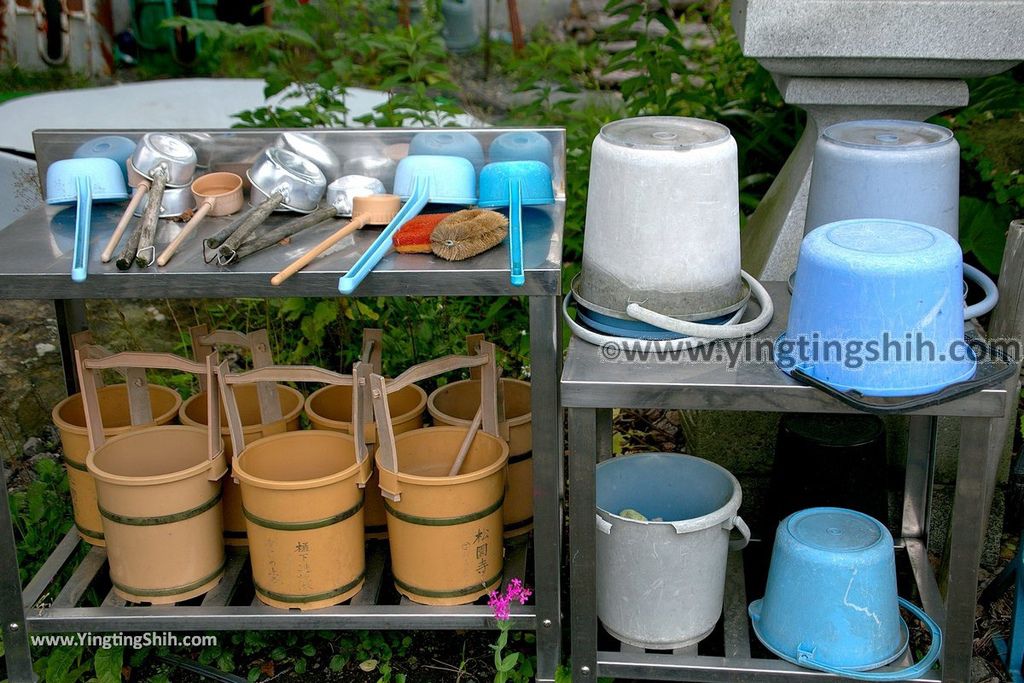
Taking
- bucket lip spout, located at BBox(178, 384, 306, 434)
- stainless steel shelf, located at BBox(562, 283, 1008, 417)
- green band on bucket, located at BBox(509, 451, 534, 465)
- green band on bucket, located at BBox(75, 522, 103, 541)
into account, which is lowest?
green band on bucket, located at BBox(75, 522, 103, 541)

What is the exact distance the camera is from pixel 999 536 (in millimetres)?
3076

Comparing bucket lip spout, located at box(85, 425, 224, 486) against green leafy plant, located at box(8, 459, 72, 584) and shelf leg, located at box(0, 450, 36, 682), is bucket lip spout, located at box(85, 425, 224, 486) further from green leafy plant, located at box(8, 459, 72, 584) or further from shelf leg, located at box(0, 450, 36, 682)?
green leafy plant, located at box(8, 459, 72, 584)

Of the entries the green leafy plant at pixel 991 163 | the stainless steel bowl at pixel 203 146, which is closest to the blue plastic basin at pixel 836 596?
the green leafy plant at pixel 991 163

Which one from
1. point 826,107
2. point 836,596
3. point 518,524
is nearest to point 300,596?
point 518,524

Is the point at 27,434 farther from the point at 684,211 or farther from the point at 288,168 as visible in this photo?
the point at 684,211

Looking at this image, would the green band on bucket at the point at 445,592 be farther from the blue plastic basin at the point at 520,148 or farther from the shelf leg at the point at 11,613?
the blue plastic basin at the point at 520,148

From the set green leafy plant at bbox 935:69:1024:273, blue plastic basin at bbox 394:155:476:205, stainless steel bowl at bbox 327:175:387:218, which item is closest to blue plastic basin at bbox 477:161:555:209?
blue plastic basin at bbox 394:155:476:205

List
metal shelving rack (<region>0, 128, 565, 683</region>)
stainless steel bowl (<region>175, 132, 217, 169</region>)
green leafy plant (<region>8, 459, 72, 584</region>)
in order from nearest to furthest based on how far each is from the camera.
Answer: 1. metal shelving rack (<region>0, 128, 565, 683</region>)
2. stainless steel bowl (<region>175, 132, 217, 169</region>)
3. green leafy plant (<region>8, 459, 72, 584</region>)

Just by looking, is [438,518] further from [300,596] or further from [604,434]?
[604,434]

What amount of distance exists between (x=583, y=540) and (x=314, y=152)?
1.29 m

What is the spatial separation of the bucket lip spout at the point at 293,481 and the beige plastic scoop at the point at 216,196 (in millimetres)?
560

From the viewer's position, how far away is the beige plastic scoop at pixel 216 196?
254 cm

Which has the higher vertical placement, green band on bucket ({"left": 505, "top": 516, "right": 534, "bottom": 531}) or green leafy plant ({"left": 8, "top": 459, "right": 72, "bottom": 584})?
green band on bucket ({"left": 505, "top": 516, "right": 534, "bottom": 531})

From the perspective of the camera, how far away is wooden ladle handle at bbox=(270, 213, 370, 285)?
2213 millimetres
